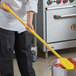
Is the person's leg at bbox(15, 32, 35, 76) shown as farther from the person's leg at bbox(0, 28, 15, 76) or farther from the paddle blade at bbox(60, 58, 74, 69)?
the paddle blade at bbox(60, 58, 74, 69)

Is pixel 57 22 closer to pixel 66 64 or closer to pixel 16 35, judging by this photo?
pixel 16 35

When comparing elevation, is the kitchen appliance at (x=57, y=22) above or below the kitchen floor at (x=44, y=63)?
above

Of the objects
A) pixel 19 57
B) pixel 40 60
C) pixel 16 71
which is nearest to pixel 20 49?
pixel 19 57

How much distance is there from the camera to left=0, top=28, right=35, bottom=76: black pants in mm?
1617

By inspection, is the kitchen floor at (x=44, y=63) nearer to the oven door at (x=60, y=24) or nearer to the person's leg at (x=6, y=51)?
the oven door at (x=60, y=24)

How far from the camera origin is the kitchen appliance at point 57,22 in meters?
2.30

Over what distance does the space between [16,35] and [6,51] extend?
0.14m

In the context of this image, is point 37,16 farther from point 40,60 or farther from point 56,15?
point 40,60

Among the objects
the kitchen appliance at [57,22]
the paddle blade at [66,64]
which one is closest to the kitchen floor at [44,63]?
the kitchen appliance at [57,22]

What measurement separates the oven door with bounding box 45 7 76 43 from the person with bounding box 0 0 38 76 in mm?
677

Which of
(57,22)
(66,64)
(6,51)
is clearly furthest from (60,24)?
(66,64)

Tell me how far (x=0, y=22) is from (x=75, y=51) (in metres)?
1.24

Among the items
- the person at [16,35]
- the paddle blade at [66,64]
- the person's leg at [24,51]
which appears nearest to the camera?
the paddle blade at [66,64]

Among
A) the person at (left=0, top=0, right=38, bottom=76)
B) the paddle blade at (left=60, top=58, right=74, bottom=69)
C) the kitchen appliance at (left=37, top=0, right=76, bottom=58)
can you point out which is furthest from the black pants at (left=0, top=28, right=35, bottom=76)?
the kitchen appliance at (left=37, top=0, right=76, bottom=58)
